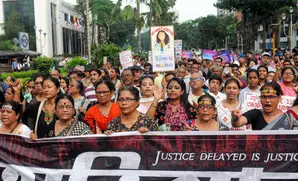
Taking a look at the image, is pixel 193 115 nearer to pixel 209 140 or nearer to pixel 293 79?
pixel 209 140

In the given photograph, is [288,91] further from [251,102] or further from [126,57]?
[126,57]

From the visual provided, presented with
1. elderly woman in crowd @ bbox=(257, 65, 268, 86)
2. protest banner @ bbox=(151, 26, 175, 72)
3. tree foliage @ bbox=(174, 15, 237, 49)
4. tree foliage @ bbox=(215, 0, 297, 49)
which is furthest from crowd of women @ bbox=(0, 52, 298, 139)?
tree foliage @ bbox=(174, 15, 237, 49)

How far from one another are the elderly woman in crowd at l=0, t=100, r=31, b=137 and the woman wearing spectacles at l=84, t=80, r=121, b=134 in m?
0.69

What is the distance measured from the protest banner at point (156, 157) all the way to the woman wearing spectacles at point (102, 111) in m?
0.55

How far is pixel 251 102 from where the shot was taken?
5457mm

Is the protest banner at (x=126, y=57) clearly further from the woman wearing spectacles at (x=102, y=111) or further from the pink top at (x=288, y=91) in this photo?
the woman wearing spectacles at (x=102, y=111)

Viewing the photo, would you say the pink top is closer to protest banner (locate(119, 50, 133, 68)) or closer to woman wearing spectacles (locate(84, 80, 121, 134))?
woman wearing spectacles (locate(84, 80, 121, 134))

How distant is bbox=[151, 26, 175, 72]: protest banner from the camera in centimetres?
809

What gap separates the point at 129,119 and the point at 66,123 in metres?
0.68

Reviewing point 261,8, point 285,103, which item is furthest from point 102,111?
point 261,8

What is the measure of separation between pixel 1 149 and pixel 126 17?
21534 millimetres

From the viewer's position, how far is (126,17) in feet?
82.7

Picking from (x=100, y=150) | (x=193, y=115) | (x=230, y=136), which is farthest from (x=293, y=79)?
(x=100, y=150)

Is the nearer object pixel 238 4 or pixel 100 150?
pixel 100 150
